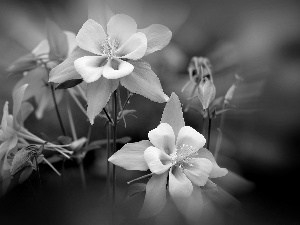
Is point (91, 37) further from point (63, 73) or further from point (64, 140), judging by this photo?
point (64, 140)

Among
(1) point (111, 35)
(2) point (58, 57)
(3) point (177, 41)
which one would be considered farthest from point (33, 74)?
(3) point (177, 41)

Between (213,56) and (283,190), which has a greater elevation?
(213,56)

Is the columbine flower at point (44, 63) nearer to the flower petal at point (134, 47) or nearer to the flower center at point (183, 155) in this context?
the flower petal at point (134, 47)

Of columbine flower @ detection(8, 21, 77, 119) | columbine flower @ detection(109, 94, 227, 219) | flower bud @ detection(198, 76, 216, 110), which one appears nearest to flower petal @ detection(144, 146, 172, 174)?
columbine flower @ detection(109, 94, 227, 219)

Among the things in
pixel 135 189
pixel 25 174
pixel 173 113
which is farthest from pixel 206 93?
pixel 25 174

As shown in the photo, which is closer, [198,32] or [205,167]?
[205,167]

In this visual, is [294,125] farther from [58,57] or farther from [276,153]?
[58,57]
